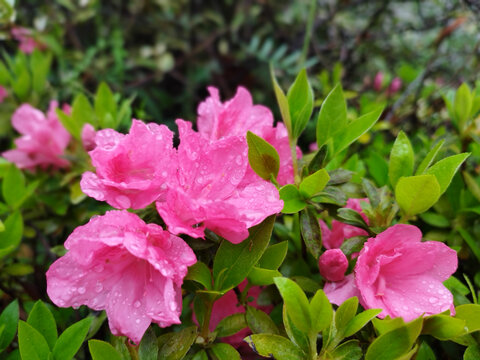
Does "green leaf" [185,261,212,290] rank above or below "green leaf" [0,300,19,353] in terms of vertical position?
above

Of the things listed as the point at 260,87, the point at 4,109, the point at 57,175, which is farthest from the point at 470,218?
the point at 260,87

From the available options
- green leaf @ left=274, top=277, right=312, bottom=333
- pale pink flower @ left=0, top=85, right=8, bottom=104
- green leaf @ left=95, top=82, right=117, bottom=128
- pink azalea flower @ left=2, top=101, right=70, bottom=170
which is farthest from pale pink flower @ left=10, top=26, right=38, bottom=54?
green leaf @ left=274, top=277, right=312, bottom=333

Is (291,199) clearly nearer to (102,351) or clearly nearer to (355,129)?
(355,129)

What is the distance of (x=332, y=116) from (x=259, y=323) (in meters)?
0.35

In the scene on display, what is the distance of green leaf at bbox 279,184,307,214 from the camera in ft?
2.02

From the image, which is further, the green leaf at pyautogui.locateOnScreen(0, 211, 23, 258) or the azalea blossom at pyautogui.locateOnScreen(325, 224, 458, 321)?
the green leaf at pyautogui.locateOnScreen(0, 211, 23, 258)

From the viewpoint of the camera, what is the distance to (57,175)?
3.83 ft

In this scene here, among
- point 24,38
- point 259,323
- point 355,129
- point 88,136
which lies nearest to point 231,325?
point 259,323

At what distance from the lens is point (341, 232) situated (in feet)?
2.37

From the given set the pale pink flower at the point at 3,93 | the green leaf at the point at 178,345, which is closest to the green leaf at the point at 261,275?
the green leaf at the point at 178,345

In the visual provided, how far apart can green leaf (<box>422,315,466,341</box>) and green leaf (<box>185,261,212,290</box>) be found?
29cm

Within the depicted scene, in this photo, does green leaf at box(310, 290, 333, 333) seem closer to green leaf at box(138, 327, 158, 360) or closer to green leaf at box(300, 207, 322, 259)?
green leaf at box(300, 207, 322, 259)

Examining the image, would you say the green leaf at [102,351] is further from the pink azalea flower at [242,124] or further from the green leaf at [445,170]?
the green leaf at [445,170]

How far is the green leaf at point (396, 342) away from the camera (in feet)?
1.65
